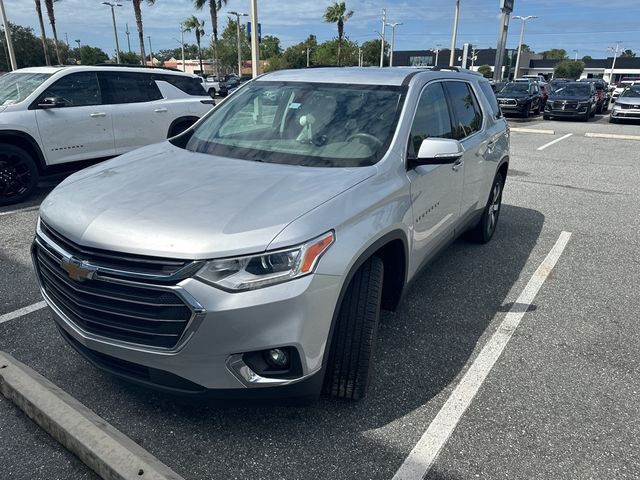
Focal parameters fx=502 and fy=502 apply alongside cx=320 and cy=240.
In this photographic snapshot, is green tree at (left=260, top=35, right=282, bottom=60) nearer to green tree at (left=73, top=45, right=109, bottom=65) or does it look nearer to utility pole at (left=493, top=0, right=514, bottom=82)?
green tree at (left=73, top=45, right=109, bottom=65)

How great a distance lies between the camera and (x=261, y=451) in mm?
2465

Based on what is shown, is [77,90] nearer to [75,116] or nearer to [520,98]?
[75,116]

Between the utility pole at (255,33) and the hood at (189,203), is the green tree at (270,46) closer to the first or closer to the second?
the utility pole at (255,33)

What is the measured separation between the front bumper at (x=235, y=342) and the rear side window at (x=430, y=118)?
4.75 feet

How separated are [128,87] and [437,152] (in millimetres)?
6352

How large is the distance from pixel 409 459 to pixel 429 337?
1.24m

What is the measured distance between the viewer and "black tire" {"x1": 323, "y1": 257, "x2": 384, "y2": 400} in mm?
2619

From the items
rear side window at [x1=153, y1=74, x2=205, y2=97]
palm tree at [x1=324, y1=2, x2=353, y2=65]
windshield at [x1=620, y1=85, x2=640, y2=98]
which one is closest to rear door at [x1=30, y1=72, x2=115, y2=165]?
rear side window at [x1=153, y1=74, x2=205, y2=97]

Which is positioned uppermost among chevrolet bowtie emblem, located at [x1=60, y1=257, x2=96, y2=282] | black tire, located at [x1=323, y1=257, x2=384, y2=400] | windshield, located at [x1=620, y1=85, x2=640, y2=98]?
chevrolet bowtie emblem, located at [x1=60, y1=257, x2=96, y2=282]

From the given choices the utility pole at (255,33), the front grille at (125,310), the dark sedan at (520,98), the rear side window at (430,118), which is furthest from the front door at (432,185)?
the dark sedan at (520,98)

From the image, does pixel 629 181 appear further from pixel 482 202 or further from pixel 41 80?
Answer: pixel 41 80

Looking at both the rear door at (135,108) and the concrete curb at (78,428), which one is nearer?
the concrete curb at (78,428)

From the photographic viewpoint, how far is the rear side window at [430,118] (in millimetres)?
3373

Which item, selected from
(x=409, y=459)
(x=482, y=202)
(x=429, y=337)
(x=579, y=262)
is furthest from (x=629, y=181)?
(x=409, y=459)
